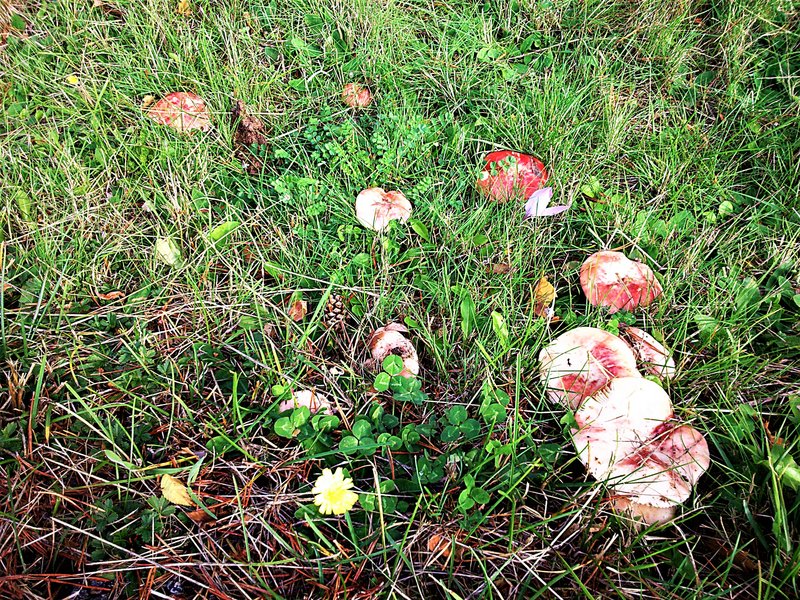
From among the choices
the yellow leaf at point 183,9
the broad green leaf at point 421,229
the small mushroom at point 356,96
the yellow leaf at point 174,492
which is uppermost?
the yellow leaf at point 183,9

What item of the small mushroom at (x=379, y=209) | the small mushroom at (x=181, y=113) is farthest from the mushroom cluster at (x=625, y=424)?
the small mushroom at (x=181, y=113)

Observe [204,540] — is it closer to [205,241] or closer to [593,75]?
[205,241]

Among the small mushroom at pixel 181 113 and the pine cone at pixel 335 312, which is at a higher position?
the small mushroom at pixel 181 113

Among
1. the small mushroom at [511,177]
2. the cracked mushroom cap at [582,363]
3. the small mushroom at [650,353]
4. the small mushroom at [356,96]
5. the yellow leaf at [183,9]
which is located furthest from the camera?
the yellow leaf at [183,9]

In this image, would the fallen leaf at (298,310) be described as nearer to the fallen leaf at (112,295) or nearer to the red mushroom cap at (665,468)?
the fallen leaf at (112,295)

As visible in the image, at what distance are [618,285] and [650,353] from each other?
0.28 m

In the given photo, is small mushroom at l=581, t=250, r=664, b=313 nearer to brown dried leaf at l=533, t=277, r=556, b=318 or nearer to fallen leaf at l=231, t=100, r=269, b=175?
brown dried leaf at l=533, t=277, r=556, b=318

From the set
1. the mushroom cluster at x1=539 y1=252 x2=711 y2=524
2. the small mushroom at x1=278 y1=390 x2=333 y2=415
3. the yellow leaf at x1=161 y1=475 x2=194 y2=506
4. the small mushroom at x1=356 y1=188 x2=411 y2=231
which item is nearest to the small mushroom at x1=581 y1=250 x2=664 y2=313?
the mushroom cluster at x1=539 y1=252 x2=711 y2=524

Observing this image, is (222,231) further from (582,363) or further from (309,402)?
(582,363)

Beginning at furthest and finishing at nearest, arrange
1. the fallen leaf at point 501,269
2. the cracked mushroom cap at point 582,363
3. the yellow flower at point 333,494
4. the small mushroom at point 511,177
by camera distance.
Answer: the small mushroom at point 511,177
the fallen leaf at point 501,269
the cracked mushroom cap at point 582,363
the yellow flower at point 333,494

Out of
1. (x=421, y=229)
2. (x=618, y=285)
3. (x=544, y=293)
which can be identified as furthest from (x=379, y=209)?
(x=618, y=285)

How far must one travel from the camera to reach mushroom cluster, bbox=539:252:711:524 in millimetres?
1633

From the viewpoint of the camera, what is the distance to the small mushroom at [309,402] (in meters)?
1.88

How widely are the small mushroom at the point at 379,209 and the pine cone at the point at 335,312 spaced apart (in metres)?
0.36
